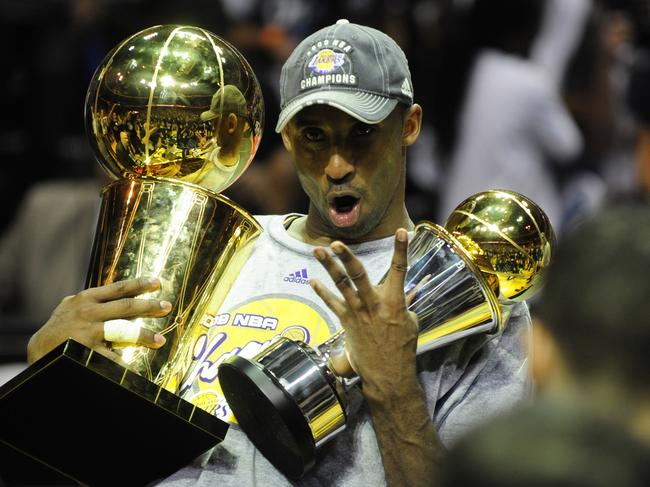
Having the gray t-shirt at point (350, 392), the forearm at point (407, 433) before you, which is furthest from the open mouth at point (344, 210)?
the forearm at point (407, 433)

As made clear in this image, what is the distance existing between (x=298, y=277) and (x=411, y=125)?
0.50m

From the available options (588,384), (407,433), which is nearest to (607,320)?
(588,384)

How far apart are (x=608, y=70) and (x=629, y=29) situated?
0.49 meters

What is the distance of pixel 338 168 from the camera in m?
3.00

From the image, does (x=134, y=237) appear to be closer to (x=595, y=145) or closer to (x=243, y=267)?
(x=243, y=267)

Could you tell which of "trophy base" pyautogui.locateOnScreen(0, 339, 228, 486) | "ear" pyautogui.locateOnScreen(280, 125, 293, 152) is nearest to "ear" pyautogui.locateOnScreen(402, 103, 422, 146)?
"ear" pyautogui.locateOnScreen(280, 125, 293, 152)

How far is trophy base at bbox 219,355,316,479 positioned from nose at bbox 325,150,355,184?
1.77ft

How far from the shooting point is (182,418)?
2633 mm

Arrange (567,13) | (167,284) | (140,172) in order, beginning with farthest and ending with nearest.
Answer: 1. (567,13)
2. (140,172)
3. (167,284)

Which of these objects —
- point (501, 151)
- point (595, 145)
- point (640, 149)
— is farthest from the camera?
point (595, 145)

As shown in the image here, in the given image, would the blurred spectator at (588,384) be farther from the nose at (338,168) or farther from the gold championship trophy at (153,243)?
the nose at (338,168)

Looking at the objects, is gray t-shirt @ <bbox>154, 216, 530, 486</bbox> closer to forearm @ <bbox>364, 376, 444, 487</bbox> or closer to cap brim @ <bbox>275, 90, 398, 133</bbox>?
forearm @ <bbox>364, 376, 444, 487</bbox>

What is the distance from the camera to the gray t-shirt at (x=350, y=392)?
286 centimetres

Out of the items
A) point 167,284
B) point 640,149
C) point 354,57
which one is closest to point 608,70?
point 640,149
